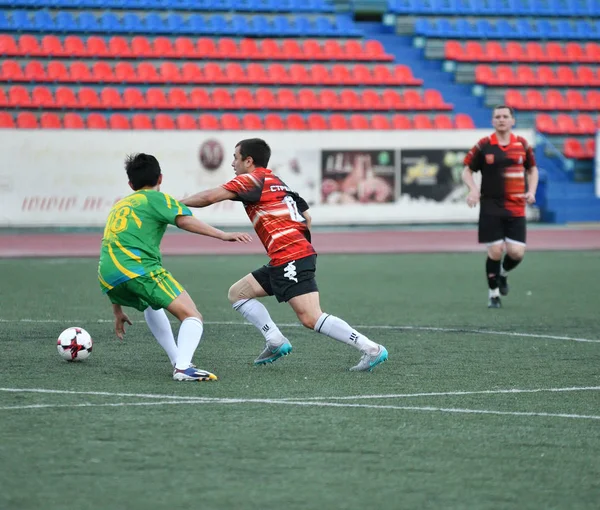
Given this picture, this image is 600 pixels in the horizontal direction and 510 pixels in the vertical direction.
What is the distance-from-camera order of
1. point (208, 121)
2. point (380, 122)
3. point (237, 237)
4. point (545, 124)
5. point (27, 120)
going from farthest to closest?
point (545, 124), point (380, 122), point (208, 121), point (27, 120), point (237, 237)

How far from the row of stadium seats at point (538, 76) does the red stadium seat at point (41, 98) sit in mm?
10631

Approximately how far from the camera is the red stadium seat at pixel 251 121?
25156mm

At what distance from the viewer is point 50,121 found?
24156 millimetres

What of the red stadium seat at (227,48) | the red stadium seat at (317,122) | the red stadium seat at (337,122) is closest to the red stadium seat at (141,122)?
the red stadium seat at (227,48)

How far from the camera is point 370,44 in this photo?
28828mm

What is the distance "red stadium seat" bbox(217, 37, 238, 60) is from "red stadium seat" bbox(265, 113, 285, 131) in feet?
7.37

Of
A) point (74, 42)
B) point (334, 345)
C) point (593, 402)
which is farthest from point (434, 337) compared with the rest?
point (74, 42)

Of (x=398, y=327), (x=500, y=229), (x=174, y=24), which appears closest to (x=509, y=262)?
(x=500, y=229)

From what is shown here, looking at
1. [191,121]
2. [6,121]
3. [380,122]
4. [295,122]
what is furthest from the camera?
[380,122]

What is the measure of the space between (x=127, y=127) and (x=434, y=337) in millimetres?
15960

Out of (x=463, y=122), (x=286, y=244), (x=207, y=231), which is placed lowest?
(x=286, y=244)

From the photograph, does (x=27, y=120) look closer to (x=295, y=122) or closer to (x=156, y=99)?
(x=156, y=99)

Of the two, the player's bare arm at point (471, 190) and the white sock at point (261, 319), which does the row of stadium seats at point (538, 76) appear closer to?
the player's bare arm at point (471, 190)

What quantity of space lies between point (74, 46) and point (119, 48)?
103 cm
